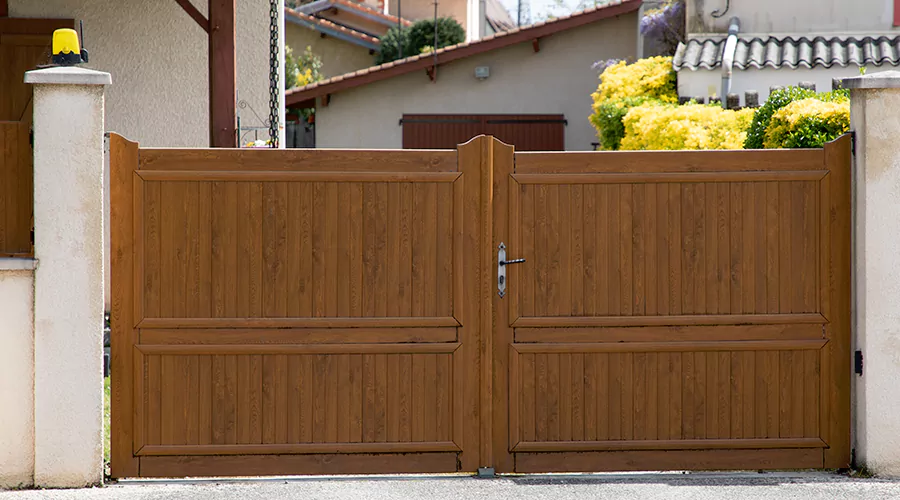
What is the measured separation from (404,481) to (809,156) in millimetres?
2777

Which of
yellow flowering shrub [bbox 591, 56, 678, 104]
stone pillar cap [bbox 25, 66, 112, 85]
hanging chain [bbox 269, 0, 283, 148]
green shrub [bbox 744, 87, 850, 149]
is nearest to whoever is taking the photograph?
stone pillar cap [bbox 25, 66, 112, 85]

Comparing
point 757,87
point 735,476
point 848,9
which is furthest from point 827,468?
point 848,9

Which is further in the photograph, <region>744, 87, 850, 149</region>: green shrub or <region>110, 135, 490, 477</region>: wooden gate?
<region>744, 87, 850, 149</region>: green shrub

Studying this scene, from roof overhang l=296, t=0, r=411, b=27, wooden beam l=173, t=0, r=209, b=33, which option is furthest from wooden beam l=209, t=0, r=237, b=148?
roof overhang l=296, t=0, r=411, b=27

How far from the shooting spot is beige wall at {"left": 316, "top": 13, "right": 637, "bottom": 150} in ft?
67.3

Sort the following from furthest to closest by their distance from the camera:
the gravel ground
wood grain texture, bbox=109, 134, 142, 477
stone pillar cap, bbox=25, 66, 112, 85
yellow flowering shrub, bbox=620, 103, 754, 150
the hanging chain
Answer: yellow flowering shrub, bbox=620, 103, 754, 150
the hanging chain
wood grain texture, bbox=109, 134, 142, 477
the gravel ground
stone pillar cap, bbox=25, 66, 112, 85

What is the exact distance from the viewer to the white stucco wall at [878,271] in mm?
6258

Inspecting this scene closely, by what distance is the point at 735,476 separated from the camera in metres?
6.37

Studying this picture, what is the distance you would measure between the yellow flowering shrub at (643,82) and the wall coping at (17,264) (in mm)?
10771

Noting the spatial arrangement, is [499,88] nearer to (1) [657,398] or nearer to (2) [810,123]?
(2) [810,123]

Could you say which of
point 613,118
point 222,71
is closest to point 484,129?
point 613,118

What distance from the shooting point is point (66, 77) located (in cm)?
589

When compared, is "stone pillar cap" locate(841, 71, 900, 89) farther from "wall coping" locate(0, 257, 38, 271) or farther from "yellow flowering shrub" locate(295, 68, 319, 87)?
"yellow flowering shrub" locate(295, 68, 319, 87)

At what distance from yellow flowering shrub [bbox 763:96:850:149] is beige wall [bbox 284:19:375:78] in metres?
20.2
